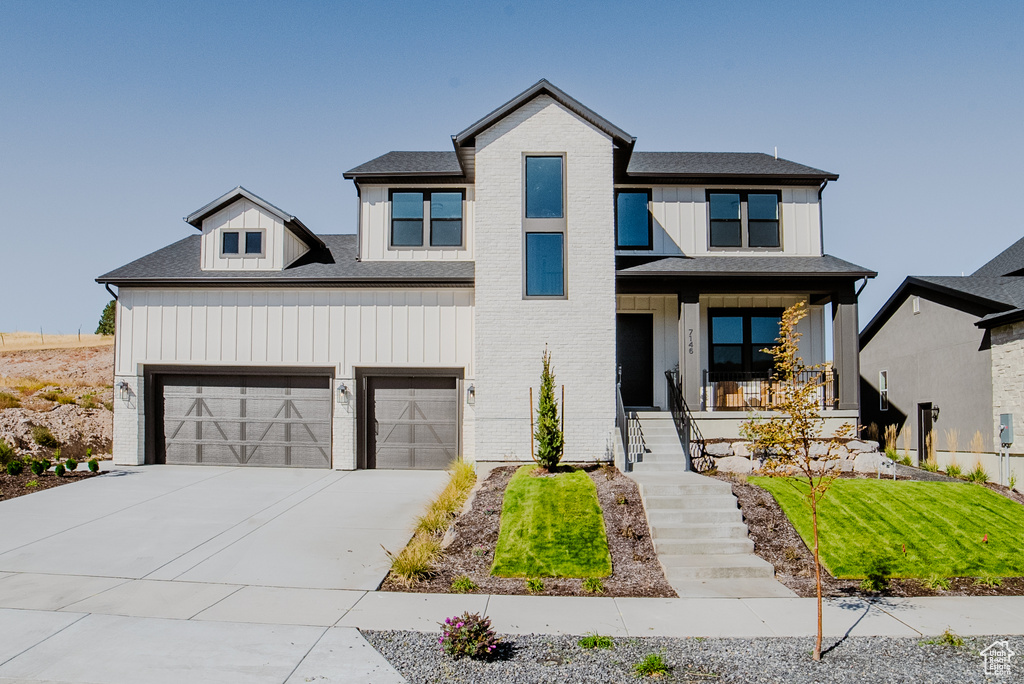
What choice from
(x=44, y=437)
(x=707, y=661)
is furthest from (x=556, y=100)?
(x=44, y=437)

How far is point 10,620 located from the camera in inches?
275

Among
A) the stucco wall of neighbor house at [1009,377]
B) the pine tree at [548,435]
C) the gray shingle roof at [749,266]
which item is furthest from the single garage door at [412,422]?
the stucco wall of neighbor house at [1009,377]

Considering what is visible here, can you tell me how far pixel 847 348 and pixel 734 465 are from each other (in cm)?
398

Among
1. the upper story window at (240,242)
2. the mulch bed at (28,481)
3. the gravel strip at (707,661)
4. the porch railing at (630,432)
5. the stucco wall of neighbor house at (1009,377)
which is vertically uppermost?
the upper story window at (240,242)

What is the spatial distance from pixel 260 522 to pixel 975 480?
14.3 metres

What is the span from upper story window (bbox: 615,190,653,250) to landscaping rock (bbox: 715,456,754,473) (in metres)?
5.73

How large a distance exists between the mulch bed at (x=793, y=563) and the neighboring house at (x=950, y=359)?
638cm

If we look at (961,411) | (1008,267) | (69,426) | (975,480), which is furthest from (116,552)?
(1008,267)

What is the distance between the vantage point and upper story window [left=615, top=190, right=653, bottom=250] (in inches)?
662

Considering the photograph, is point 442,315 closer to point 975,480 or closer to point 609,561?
point 609,561

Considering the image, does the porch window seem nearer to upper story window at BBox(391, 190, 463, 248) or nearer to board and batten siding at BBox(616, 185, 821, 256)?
board and batten siding at BBox(616, 185, 821, 256)

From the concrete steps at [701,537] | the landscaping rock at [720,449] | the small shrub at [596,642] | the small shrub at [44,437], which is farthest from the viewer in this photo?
the small shrub at [44,437]

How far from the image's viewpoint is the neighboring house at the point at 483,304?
1439cm

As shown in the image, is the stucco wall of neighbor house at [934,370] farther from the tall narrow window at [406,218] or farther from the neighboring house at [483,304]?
the tall narrow window at [406,218]
